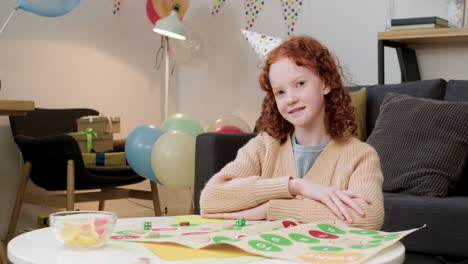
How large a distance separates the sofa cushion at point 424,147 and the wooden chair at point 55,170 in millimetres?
1711

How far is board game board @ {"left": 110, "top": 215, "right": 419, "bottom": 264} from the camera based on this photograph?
788 mm

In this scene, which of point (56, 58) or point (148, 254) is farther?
point (56, 58)

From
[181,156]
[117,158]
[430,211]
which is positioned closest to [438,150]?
[430,211]

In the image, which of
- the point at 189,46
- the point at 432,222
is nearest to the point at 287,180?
the point at 432,222

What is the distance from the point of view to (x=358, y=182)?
1.21 meters

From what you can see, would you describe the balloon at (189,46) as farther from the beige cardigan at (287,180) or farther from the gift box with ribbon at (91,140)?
the beige cardigan at (287,180)

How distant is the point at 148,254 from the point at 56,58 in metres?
3.64

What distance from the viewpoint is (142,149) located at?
127 inches

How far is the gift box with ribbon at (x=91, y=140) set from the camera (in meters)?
3.68

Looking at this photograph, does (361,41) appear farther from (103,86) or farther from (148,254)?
(148,254)

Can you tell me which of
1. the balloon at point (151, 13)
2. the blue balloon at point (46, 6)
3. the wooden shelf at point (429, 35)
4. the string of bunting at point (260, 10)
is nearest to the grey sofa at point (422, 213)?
the wooden shelf at point (429, 35)

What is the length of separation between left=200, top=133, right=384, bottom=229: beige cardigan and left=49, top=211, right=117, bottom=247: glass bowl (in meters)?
0.42

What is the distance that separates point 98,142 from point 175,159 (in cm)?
108

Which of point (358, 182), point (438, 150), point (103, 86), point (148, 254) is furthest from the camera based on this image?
point (103, 86)
